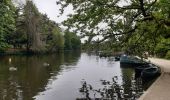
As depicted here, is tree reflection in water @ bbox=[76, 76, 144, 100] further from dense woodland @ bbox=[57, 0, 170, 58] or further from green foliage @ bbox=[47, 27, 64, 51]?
green foliage @ bbox=[47, 27, 64, 51]

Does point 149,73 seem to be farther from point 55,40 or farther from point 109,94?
point 55,40

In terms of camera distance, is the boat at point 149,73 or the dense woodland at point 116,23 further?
the boat at point 149,73

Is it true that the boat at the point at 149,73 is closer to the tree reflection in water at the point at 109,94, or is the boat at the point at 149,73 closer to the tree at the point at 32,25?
the tree reflection in water at the point at 109,94

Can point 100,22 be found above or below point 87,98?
above

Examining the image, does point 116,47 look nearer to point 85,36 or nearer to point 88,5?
point 85,36

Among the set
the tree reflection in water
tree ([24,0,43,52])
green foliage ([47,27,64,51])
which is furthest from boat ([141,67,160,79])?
green foliage ([47,27,64,51])

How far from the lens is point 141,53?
19.5 meters

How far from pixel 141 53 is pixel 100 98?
4.72 metres

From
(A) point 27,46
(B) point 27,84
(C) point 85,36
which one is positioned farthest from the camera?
(A) point 27,46

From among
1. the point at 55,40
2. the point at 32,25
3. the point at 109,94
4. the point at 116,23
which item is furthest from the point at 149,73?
the point at 55,40

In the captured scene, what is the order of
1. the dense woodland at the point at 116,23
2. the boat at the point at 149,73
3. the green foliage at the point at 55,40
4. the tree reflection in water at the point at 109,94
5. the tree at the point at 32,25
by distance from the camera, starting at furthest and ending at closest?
the green foliage at the point at 55,40, the tree at the point at 32,25, the boat at the point at 149,73, the tree reflection in water at the point at 109,94, the dense woodland at the point at 116,23

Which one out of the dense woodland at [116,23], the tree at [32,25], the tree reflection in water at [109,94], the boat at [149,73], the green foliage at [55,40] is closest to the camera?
the dense woodland at [116,23]

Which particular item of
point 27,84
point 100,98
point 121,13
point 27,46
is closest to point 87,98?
point 100,98

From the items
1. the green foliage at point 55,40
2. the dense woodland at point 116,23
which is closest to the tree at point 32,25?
the green foliage at point 55,40
